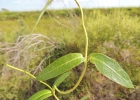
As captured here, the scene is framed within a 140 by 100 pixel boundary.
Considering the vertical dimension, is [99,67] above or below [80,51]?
above

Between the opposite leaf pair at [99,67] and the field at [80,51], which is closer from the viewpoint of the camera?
the opposite leaf pair at [99,67]

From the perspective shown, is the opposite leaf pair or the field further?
the field

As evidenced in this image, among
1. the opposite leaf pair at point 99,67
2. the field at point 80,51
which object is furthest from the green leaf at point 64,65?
the field at point 80,51

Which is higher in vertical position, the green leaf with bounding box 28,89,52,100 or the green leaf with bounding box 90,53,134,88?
the green leaf with bounding box 90,53,134,88

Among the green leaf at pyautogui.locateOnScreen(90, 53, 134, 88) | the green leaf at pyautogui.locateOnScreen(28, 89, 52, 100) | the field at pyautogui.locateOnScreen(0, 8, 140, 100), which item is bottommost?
the field at pyautogui.locateOnScreen(0, 8, 140, 100)

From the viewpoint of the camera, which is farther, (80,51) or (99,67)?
(80,51)

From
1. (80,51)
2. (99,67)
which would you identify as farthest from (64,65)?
(80,51)

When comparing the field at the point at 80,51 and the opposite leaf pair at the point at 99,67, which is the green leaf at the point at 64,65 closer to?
the opposite leaf pair at the point at 99,67

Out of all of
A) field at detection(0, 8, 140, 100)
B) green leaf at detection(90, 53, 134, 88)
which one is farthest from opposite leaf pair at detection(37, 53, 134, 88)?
field at detection(0, 8, 140, 100)

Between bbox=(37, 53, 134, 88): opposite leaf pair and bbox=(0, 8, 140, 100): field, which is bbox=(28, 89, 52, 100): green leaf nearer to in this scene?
bbox=(37, 53, 134, 88): opposite leaf pair

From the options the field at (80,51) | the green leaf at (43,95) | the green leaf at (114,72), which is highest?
the green leaf at (114,72)

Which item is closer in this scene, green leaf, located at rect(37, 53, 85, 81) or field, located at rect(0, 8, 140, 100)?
green leaf, located at rect(37, 53, 85, 81)

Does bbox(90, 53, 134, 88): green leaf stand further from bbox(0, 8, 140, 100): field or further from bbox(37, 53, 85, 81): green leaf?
bbox(0, 8, 140, 100): field

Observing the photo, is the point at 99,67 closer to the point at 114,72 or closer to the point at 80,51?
the point at 114,72
